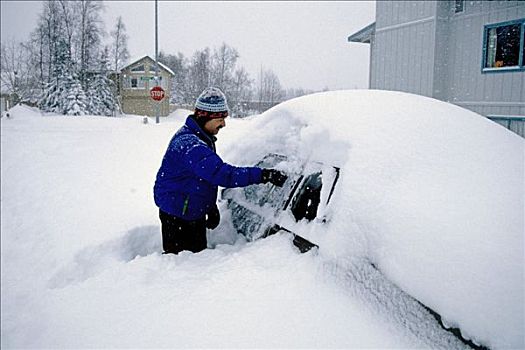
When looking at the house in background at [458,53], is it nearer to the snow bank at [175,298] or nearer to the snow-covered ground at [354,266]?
the snow-covered ground at [354,266]

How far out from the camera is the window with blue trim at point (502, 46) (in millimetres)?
10156

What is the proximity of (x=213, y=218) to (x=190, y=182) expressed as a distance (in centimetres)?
40

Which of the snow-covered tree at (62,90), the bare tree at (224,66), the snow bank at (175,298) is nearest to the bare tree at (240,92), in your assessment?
the bare tree at (224,66)

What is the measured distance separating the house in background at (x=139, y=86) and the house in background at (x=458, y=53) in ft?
103

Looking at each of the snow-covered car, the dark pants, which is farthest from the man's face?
the dark pants

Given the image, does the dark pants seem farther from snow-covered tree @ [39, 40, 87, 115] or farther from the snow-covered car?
snow-covered tree @ [39, 40, 87, 115]

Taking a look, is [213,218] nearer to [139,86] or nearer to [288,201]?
[288,201]

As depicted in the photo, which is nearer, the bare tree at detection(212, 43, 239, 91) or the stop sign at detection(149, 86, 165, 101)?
the stop sign at detection(149, 86, 165, 101)

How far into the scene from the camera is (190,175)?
2.96 metres

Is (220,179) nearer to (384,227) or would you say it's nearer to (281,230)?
(281,230)

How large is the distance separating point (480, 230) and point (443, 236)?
15cm

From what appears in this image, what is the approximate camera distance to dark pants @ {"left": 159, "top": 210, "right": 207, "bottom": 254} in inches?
120

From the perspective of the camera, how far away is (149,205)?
5305mm

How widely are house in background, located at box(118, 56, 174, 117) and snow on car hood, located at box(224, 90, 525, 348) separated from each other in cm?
3994
